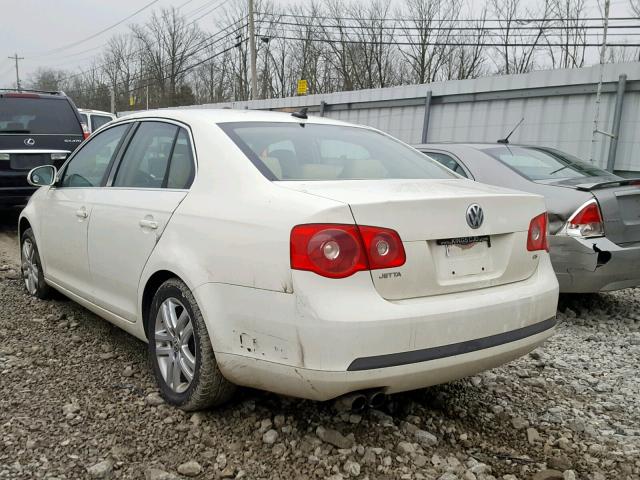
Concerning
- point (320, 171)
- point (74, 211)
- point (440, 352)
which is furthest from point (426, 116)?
point (440, 352)

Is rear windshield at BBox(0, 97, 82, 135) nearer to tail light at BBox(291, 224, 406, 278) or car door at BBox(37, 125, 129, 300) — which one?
car door at BBox(37, 125, 129, 300)

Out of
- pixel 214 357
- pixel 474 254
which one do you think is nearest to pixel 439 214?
pixel 474 254

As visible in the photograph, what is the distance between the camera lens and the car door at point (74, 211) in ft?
12.2

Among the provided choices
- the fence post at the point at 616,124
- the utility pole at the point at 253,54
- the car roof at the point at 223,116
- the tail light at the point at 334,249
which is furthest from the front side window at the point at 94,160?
the utility pole at the point at 253,54

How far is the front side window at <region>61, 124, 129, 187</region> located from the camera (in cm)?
378

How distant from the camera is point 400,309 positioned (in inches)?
89.3

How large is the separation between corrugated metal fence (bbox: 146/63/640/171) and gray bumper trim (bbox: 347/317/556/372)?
26.8ft

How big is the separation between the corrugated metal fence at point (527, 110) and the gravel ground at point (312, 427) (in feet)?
22.8

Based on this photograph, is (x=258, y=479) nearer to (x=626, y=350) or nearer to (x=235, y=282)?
(x=235, y=282)

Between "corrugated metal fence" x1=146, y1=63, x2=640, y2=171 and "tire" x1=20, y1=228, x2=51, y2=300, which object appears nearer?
"tire" x1=20, y1=228, x2=51, y2=300

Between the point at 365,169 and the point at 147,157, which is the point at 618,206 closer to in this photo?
the point at 365,169

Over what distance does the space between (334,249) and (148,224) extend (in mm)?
1235

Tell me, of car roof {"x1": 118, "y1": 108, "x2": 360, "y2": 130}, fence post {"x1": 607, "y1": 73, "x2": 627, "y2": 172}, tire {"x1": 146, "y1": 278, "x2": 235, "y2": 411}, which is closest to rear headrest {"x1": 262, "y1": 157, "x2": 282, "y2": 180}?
car roof {"x1": 118, "y1": 108, "x2": 360, "y2": 130}

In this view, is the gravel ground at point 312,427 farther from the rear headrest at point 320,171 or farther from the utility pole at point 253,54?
the utility pole at point 253,54
